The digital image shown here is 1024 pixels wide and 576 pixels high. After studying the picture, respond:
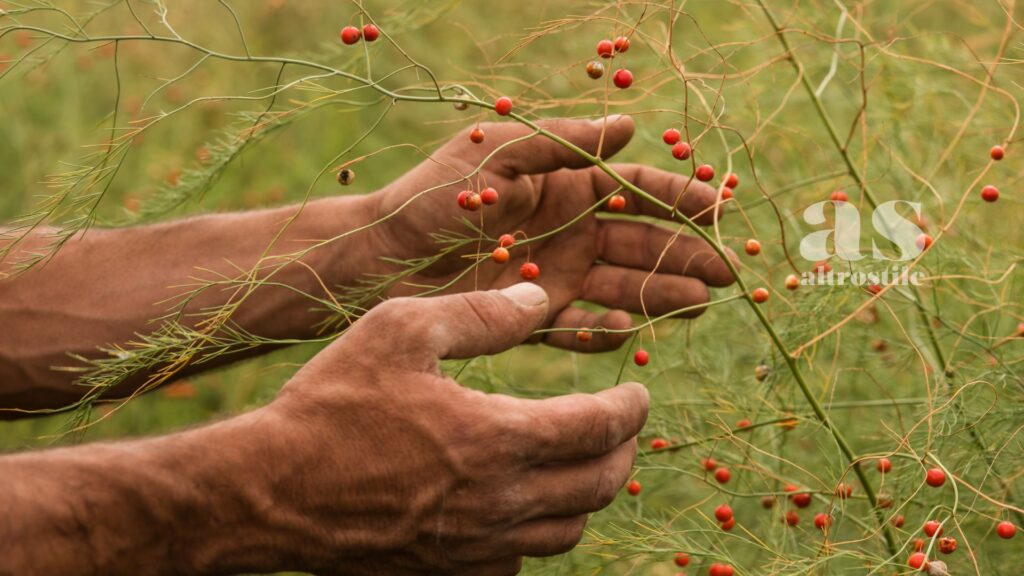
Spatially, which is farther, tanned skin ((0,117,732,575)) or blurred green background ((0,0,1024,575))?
blurred green background ((0,0,1024,575))

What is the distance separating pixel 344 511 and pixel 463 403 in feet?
0.67

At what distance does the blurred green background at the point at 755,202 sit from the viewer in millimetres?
1688

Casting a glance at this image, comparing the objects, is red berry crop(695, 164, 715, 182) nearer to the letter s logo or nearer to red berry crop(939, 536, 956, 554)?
the letter s logo

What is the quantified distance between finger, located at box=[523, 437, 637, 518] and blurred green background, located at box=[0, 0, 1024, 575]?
0.16m

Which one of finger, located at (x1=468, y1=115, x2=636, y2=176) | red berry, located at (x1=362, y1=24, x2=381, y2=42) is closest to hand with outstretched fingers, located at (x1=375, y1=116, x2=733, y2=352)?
finger, located at (x1=468, y1=115, x2=636, y2=176)

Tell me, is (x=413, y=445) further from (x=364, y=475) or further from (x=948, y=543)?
(x=948, y=543)

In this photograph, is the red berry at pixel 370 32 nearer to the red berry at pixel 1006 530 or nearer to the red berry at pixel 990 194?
the red berry at pixel 990 194

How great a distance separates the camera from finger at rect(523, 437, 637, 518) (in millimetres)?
1377

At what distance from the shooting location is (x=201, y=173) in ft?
5.96

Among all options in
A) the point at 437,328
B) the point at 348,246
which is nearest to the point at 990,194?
the point at 437,328

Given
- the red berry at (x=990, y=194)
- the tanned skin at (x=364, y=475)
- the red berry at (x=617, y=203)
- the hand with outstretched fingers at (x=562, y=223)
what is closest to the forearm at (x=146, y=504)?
the tanned skin at (x=364, y=475)

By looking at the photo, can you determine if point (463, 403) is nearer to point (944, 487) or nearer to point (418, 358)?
point (418, 358)

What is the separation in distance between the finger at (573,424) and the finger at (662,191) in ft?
1.45

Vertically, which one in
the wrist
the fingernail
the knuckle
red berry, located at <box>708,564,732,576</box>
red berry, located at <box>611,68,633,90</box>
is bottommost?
red berry, located at <box>708,564,732,576</box>
